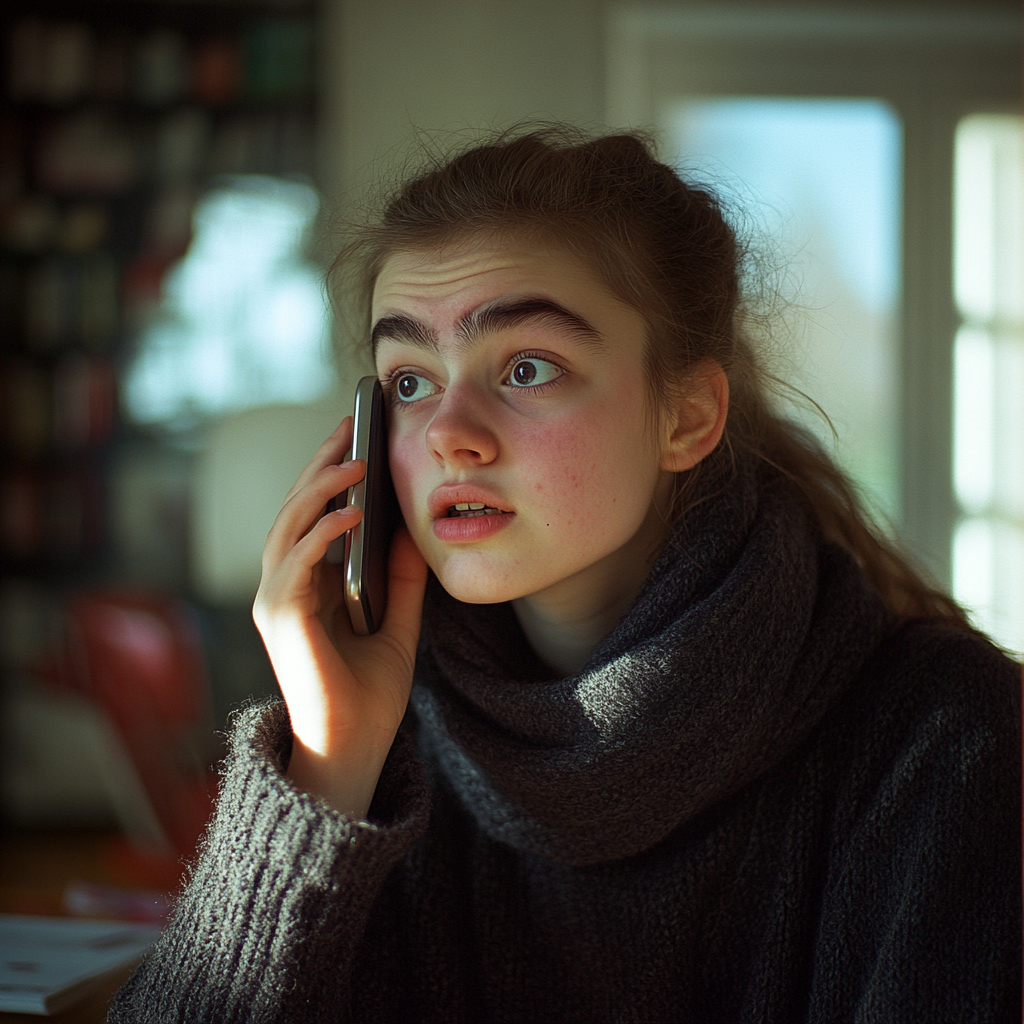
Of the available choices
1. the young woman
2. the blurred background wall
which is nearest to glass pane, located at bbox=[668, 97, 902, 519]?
the blurred background wall

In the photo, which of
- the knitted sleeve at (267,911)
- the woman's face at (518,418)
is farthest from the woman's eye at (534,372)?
the knitted sleeve at (267,911)

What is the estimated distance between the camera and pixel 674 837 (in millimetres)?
768

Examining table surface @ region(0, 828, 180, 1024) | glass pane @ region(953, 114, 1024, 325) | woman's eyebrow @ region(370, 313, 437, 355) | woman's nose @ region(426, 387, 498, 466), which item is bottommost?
table surface @ region(0, 828, 180, 1024)

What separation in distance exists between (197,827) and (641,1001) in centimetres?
137

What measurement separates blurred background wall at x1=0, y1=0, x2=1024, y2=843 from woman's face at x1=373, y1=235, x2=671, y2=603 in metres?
2.40

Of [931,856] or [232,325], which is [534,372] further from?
[232,325]

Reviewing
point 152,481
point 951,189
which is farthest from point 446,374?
point 951,189

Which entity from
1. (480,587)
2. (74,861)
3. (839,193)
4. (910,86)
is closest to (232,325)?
(74,861)

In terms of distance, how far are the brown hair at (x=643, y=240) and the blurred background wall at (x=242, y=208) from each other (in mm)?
2262

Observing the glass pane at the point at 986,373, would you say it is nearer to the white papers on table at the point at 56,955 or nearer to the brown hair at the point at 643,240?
the brown hair at the point at 643,240

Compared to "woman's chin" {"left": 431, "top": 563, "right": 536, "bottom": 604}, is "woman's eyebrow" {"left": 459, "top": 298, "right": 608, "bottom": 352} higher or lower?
higher

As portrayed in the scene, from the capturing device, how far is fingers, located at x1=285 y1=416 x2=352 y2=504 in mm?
810

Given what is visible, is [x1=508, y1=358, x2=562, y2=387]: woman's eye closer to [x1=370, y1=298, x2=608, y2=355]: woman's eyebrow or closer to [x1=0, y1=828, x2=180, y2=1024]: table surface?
[x1=370, y1=298, x2=608, y2=355]: woman's eyebrow

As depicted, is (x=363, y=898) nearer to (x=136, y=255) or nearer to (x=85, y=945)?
(x=85, y=945)
